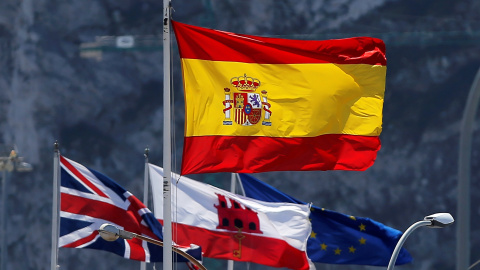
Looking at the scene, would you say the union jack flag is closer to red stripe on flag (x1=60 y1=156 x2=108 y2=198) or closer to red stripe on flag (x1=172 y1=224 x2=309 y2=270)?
red stripe on flag (x1=60 y1=156 x2=108 y2=198)

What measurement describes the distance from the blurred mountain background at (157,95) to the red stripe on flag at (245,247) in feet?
105

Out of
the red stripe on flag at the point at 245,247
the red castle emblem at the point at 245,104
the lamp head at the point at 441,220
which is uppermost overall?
the red castle emblem at the point at 245,104

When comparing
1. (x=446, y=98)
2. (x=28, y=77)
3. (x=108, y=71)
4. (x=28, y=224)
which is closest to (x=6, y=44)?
(x=28, y=77)

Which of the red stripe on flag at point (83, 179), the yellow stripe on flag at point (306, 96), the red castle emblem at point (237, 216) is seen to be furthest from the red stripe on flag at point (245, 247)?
the yellow stripe on flag at point (306, 96)

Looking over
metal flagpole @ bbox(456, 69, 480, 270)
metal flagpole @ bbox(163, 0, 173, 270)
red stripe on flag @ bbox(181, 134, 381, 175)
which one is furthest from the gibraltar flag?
metal flagpole @ bbox(456, 69, 480, 270)

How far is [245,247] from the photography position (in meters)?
23.5

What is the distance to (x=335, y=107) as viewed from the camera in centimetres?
1661

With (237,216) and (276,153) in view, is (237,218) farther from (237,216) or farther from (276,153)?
(276,153)

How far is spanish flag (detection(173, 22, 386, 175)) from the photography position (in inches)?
628

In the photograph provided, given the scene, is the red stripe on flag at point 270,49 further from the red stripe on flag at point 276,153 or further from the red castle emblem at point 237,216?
the red castle emblem at point 237,216

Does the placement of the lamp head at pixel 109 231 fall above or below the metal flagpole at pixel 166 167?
below

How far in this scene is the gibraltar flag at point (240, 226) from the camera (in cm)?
2330

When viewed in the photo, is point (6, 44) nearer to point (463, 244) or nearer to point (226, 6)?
point (226, 6)

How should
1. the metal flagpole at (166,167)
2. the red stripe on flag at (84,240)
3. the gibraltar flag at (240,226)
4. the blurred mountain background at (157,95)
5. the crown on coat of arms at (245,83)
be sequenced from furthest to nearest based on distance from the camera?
1. the blurred mountain background at (157,95)
2. the gibraltar flag at (240,226)
3. the red stripe on flag at (84,240)
4. the crown on coat of arms at (245,83)
5. the metal flagpole at (166,167)
